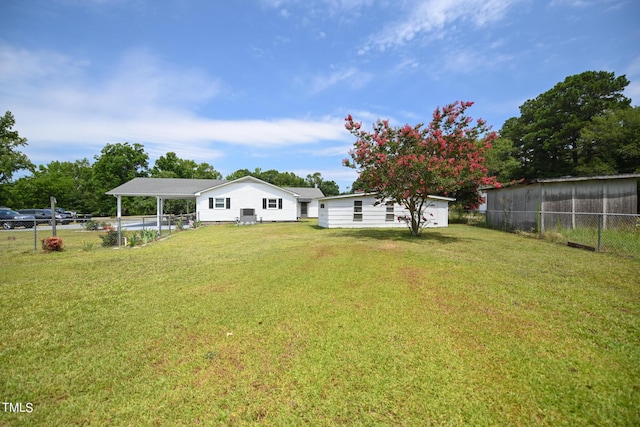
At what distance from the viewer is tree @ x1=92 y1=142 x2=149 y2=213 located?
38.4 meters

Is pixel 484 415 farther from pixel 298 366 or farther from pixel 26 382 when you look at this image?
pixel 26 382

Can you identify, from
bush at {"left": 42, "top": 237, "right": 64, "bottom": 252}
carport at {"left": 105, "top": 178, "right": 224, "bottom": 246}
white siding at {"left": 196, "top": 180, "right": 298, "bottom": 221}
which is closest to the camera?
bush at {"left": 42, "top": 237, "right": 64, "bottom": 252}

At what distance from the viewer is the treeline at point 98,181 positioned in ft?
108

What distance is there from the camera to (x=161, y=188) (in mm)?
24641

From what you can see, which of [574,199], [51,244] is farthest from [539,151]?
[51,244]

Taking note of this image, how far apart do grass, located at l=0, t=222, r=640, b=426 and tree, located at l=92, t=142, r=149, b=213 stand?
39667 mm

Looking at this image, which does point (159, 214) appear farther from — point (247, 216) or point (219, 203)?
point (247, 216)

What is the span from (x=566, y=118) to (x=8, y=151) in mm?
61701

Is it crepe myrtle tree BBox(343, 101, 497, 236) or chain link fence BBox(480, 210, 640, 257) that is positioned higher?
crepe myrtle tree BBox(343, 101, 497, 236)

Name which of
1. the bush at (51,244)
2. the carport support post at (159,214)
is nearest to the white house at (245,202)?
the carport support post at (159,214)

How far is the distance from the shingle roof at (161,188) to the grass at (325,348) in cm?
1821

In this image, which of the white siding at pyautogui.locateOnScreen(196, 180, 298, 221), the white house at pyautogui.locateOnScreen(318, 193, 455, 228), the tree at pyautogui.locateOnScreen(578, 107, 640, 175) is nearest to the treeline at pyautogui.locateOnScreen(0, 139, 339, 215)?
the white siding at pyautogui.locateOnScreen(196, 180, 298, 221)

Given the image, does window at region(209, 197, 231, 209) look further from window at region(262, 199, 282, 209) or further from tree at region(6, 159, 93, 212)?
tree at region(6, 159, 93, 212)

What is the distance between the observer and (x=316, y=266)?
6977 mm
